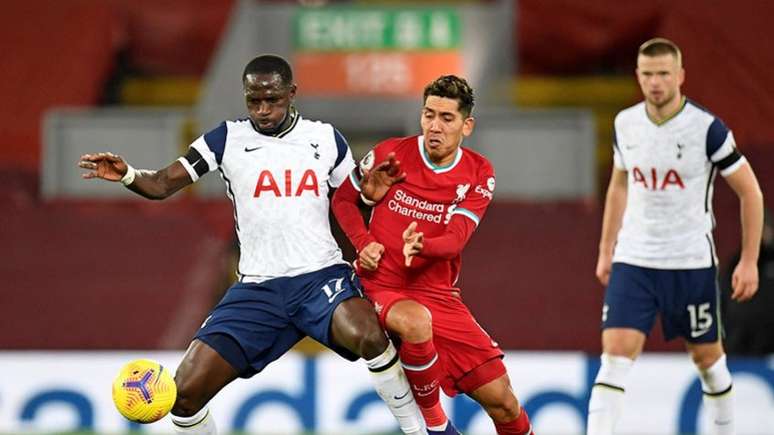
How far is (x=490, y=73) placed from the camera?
37.2 feet

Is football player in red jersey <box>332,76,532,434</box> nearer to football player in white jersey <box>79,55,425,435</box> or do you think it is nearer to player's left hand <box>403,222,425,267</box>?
football player in white jersey <box>79,55,425,435</box>

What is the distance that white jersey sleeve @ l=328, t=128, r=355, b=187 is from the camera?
5.31m

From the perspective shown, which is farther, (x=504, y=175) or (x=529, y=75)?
(x=529, y=75)

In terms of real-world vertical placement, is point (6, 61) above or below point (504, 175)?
above

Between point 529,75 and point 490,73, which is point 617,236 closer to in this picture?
point 490,73

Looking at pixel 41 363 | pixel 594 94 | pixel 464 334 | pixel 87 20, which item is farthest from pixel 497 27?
pixel 464 334

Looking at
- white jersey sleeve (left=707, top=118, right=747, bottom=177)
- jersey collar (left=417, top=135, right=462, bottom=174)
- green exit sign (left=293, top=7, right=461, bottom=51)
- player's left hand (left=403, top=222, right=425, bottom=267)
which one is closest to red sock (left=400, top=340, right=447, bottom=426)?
player's left hand (left=403, top=222, right=425, bottom=267)

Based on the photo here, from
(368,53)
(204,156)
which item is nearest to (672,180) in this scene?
(204,156)

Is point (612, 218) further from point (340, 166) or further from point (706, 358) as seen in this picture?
point (340, 166)

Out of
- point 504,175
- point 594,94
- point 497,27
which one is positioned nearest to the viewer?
point 504,175

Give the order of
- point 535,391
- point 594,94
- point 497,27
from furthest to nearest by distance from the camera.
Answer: point 594,94, point 497,27, point 535,391

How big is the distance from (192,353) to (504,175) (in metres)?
5.69

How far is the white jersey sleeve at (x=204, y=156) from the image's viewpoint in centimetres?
520

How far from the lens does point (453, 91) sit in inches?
203
